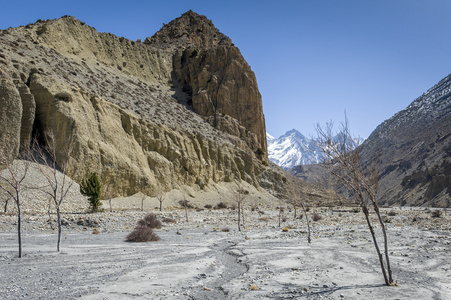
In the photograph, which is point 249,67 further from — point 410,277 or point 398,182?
point 410,277

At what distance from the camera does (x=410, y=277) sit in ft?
32.0

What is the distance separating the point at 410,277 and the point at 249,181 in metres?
52.3

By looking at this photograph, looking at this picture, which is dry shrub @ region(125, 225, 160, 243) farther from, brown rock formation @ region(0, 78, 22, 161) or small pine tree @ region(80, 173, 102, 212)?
brown rock formation @ region(0, 78, 22, 161)

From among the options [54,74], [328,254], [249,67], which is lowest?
[328,254]

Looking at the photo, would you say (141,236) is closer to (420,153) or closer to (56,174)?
(56,174)

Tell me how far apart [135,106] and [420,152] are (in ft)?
306

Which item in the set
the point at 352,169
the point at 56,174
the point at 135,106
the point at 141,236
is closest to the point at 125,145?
the point at 135,106

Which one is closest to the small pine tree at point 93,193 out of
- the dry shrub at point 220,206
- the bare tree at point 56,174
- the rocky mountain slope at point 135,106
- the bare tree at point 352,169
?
the bare tree at point 56,174

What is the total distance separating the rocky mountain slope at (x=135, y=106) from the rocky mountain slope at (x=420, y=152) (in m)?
32.3

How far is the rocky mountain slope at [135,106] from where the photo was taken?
1497 inches

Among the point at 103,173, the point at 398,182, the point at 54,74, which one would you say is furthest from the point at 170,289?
the point at 398,182

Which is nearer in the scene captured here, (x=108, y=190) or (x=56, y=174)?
(x=56, y=174)

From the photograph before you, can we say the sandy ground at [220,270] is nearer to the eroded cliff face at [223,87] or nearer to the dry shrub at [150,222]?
the dry shrub at [150,222]

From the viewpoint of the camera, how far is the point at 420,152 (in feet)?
338
